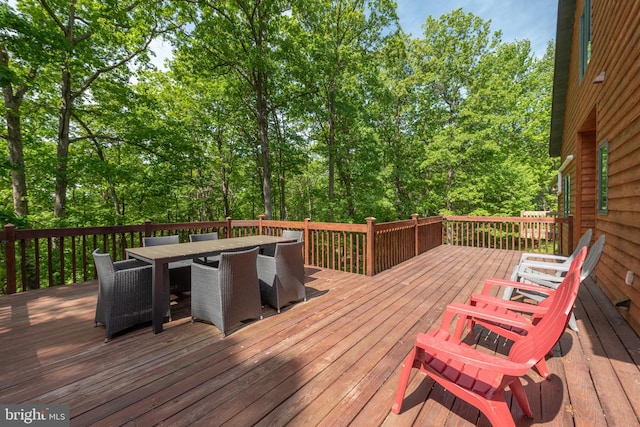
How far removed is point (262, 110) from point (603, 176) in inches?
362

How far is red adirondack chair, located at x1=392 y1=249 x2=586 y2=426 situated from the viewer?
129cm

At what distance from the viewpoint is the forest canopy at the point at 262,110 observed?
795 centimetres

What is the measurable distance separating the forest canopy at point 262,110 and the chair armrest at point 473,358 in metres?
9.07

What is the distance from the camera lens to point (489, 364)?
129cm

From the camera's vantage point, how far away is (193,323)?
292 cm

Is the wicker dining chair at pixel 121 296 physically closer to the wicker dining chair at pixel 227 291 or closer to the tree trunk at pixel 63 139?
the wicker dining chair at pixel 227 291

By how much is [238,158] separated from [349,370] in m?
13.4

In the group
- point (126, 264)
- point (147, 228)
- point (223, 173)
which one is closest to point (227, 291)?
point (126, 264)

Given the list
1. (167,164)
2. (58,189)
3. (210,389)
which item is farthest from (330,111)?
(210,389)

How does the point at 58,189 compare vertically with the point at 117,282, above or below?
above

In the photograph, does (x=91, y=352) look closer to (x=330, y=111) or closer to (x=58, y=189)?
(x=58, y=189)

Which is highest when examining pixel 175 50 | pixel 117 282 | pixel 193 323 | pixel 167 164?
pixel 175 50

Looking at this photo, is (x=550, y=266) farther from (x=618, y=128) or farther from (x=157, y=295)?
(x=157, y=295)

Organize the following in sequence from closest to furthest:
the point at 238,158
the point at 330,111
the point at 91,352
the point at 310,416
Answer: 1. the point at 310,416
2. the point at 91,352
3. the point at 330,111
4. the point at 238,158
